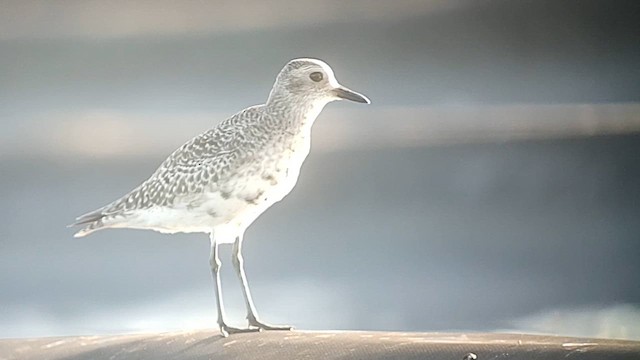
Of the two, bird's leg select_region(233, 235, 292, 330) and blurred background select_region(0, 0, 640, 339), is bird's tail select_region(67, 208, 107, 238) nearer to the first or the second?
blurred background select_region(0, 0, 640, 339)

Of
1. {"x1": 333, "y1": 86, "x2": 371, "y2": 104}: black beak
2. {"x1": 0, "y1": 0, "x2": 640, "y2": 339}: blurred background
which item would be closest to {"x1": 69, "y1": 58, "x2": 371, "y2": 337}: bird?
{"x1": 333, "y1": 86, "x2": 371, "y2": 104}: black beak

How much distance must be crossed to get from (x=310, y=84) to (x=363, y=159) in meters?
0.22

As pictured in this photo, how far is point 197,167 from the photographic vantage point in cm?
166

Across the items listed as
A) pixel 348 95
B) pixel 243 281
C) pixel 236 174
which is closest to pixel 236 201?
pixel 236 174

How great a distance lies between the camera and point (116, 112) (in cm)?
182

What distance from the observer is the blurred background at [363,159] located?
5.86 feet

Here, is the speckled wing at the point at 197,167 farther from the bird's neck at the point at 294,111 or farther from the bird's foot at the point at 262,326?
the bird's foot at the point at 262,326

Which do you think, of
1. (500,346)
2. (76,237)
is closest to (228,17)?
(76,237)

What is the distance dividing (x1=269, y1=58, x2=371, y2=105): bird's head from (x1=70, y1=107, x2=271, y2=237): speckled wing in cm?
7

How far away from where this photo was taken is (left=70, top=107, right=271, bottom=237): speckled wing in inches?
64.4

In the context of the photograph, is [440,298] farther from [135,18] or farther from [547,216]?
[135,18]

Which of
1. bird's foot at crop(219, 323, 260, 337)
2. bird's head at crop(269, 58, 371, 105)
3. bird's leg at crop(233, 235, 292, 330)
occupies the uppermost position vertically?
bird's head at crop(269, 58, 371, 105)

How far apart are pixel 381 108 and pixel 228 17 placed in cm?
36

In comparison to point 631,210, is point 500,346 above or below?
below
